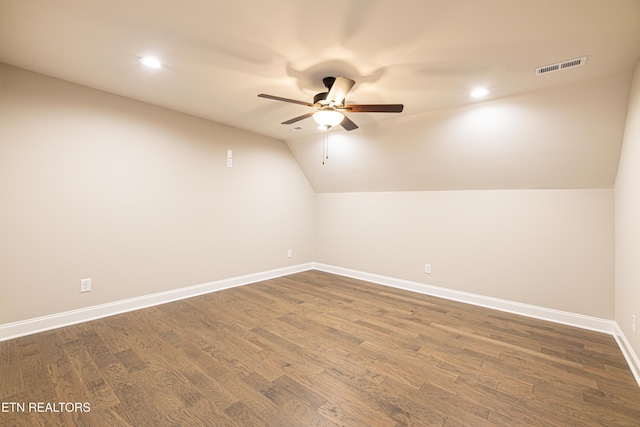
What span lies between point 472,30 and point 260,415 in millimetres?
2778

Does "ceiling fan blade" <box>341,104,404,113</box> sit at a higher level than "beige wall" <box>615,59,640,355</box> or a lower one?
higher

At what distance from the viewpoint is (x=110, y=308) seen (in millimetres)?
3076

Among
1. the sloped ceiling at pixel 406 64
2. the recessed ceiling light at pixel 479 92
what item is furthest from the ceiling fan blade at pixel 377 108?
the recessed ceiling light at pixel 479 92

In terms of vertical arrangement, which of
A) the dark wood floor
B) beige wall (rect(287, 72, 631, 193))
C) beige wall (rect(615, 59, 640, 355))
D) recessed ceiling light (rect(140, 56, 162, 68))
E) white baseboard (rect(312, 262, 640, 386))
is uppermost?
recessed ceiling light (rect(140, 56, 162, 68))

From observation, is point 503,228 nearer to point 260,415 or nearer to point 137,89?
point 260,415

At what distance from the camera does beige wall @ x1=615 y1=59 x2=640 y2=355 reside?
2129 millimetres

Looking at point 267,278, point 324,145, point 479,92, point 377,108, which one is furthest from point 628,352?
point 267,278

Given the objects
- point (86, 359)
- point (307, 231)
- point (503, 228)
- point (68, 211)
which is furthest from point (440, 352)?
point (68, 211)

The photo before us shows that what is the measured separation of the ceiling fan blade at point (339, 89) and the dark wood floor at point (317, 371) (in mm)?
2223

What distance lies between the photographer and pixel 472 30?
1838 millimetres

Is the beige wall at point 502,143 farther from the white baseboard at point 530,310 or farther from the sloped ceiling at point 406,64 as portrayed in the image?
the white baseboard at point 530,310

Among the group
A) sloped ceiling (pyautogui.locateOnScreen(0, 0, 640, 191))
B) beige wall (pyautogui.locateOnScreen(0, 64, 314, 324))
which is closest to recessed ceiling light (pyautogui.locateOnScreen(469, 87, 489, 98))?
sloped ceiling (pyautogui.locateOnScreen(0, 0, 640, 191))

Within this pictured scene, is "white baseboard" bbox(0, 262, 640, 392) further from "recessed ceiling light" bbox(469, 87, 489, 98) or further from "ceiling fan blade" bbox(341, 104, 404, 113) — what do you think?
"ceiling fan blade" bbox(341, 104, 404, 113)

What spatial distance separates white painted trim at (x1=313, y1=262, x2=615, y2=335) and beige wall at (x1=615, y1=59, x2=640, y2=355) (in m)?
0.20
